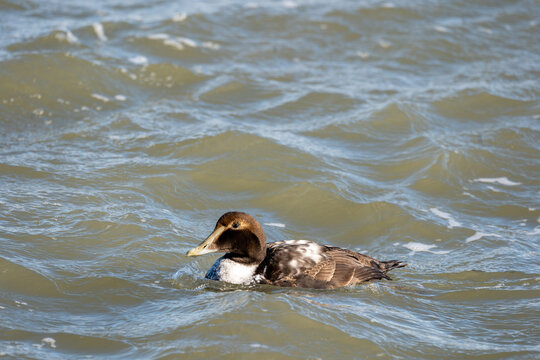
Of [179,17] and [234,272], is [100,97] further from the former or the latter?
[234,272]

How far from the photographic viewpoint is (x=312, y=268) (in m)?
6.95

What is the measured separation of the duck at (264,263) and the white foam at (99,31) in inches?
334

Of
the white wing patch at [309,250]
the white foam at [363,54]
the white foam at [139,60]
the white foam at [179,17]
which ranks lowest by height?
the white wing patch at [309,250]

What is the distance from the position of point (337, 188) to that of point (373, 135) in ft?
7.49

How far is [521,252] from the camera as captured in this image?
8234mm

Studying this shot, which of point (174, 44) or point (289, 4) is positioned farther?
point (289, 4)

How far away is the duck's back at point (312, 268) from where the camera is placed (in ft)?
22.8

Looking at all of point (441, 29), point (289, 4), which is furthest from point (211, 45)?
point (441, 29)

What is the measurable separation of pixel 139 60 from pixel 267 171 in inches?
187

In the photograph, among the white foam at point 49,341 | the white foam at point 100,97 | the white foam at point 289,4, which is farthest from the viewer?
the white foam at point 289,4

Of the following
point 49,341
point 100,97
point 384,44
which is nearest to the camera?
point 49,341

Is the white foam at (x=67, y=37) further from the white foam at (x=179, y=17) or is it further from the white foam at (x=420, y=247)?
the white foam at (x=420, y=247)

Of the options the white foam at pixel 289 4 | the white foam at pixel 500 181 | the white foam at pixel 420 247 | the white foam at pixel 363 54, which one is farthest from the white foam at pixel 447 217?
the white foam at pixel 289 4

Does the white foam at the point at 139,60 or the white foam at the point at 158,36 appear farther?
the white foam at the point at 158,36
